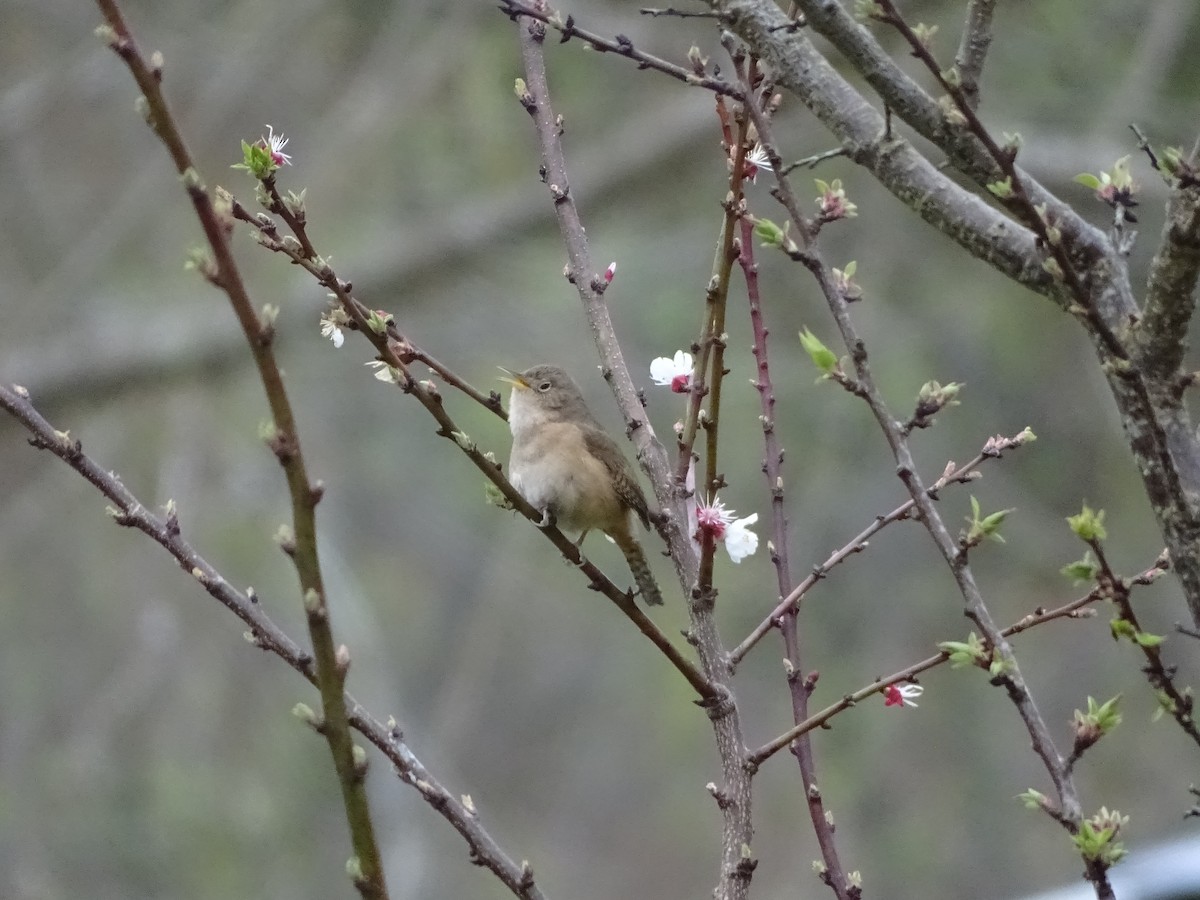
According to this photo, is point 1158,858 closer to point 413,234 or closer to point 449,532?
point 413,234

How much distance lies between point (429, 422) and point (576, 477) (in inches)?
263

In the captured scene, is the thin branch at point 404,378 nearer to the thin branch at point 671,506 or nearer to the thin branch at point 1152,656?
the thin branch at point 671,506

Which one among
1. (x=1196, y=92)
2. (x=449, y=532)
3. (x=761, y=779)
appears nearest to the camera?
(x=1196, y=92)

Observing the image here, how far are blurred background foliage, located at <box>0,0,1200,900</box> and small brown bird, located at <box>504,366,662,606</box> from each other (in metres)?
3.97

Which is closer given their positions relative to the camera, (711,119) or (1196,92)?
(1196,92)

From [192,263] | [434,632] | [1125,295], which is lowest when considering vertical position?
[192,263]

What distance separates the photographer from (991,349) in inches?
353

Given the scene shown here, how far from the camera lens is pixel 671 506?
203cm

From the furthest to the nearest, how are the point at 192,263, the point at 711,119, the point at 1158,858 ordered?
1. the point at 711,119
2. the point at 1158,858
3. the point at 192,263

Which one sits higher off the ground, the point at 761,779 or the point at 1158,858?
the point at 761,779

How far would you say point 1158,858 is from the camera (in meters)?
3.31

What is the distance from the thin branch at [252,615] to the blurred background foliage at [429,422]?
602cm

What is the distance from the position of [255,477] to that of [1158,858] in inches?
265

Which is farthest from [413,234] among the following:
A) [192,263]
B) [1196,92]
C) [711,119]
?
[192,263]
